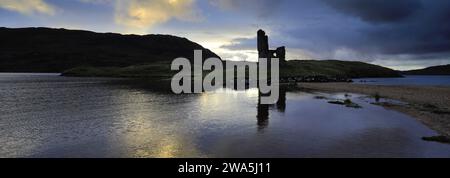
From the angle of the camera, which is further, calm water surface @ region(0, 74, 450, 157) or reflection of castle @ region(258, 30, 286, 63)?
reflection of castle @ region(258, 30, 286, 63)

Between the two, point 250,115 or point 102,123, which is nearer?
point 102,123

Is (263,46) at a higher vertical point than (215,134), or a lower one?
higher

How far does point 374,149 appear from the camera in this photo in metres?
24.8

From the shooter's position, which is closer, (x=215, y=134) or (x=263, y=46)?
(x=215, y=134)

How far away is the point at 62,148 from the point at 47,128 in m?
10.0

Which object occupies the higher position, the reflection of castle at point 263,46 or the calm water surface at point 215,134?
the reflection of castle at point 263,46

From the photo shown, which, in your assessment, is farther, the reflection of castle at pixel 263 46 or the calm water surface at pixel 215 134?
the reflection of castle at pixel 263 46

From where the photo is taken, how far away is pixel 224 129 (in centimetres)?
3306

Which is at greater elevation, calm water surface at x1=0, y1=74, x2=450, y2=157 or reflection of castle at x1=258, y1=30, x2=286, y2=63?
reflection of castle at x1=258, y1=30, x2=286, y2=63
